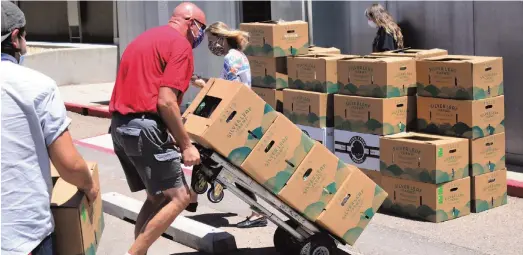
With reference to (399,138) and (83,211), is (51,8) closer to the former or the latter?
(399,138)

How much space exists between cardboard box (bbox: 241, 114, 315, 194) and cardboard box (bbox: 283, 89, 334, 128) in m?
2.90

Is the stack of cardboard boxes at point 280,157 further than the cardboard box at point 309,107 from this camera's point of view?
No

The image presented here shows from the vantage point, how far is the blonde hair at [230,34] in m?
7.52

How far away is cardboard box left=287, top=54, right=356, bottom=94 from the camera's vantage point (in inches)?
352

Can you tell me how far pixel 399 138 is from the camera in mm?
8023

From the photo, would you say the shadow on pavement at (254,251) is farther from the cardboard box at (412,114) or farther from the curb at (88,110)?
the curb at (88,110)

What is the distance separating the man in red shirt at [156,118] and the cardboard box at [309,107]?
3.38 meters

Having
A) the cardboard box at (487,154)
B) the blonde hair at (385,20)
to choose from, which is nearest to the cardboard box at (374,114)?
the cardboard box at (487,154)

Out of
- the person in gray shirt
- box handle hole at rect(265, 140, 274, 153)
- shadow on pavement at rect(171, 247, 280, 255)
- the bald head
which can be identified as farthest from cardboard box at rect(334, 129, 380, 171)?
the person in gray shirt

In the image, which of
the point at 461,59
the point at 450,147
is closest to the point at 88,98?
the point at 461,59

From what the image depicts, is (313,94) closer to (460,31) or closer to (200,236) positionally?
(460,31)

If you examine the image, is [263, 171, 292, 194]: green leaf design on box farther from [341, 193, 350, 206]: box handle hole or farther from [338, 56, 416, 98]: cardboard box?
[338, 56, 416, 98]: cardboard box

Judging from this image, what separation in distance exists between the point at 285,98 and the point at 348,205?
133 inches

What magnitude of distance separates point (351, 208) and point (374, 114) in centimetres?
228
